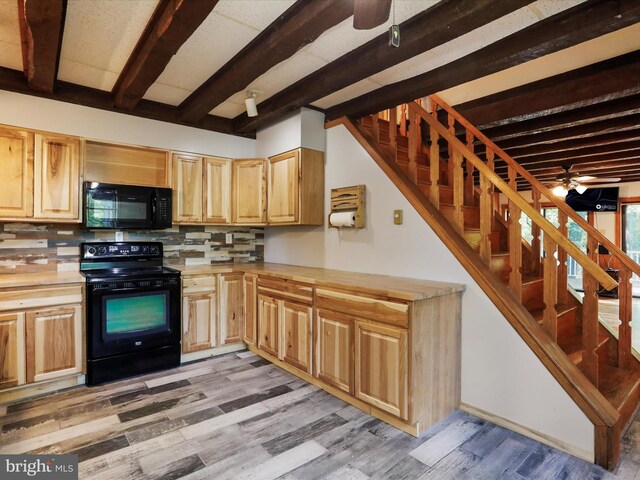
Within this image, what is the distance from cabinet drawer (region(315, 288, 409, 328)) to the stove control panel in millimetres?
1979

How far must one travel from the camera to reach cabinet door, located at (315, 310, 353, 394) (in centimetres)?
261

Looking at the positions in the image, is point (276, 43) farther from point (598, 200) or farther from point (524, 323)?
point (598, 200)

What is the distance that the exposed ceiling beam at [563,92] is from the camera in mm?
2580

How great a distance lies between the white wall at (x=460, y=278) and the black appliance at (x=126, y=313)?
1.49 meters

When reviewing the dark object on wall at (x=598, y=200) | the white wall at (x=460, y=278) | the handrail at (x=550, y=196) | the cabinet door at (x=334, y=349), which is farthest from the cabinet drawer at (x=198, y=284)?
the dark object on wall at (x=598, y=200)

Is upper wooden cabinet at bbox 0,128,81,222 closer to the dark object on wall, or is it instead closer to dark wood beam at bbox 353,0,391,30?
dark wood beam at bbox 353,0,391,30

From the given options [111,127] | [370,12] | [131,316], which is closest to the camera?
[370,12]

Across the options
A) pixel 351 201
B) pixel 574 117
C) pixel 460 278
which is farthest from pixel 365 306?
pixel 574 117

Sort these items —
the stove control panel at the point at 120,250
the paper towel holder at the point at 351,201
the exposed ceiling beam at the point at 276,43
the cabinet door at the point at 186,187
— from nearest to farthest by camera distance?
the exposed ceiling beam at the point at 276,43 → the paper towel holder at the point at 351,201 → the stove control panel at the point at 120,250 → the cabinet door at the point at 186,187

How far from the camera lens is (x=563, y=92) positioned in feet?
9.42

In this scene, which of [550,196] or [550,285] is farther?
[550,196]

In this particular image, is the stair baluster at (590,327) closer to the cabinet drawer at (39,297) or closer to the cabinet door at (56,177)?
the cabinet drawer at (39,297)

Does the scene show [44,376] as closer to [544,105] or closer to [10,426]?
[10,426]

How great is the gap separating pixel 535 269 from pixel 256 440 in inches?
111
